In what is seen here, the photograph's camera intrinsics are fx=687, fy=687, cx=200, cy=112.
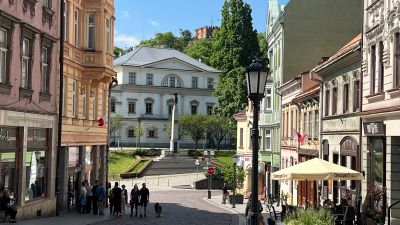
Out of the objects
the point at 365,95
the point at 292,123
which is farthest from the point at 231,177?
the point at 365,95

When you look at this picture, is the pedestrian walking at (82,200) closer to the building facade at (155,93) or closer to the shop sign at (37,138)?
the shop sign at (37,138)

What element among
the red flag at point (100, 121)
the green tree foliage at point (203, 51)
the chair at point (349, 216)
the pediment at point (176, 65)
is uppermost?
the green tree foliage at point (203, 51)

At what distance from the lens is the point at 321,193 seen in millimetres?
31922

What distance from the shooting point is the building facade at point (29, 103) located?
73.5 feet

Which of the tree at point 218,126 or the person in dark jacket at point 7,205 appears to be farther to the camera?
the tree at point 218,126

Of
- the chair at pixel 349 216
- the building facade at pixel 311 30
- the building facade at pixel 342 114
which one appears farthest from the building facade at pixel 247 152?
the chair at pixel 349 216

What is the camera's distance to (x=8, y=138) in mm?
22859

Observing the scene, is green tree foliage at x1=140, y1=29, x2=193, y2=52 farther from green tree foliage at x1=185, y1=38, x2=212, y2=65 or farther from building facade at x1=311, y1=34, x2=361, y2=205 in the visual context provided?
building facade at x1=311, y1=34, x2=361, y2=205

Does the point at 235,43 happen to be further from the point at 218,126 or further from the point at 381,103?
the point at 381,103

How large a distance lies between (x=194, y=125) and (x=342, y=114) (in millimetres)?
70128

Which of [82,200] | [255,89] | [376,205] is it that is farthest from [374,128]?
[82,200]

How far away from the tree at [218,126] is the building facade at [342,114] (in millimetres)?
62011

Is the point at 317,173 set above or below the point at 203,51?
below

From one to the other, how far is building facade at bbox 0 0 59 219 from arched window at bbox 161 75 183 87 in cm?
8362
